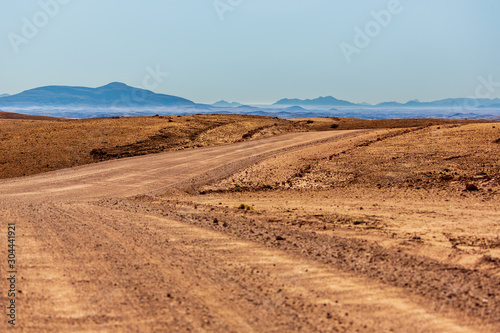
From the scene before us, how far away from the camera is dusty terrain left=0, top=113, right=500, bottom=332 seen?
6.32 meters

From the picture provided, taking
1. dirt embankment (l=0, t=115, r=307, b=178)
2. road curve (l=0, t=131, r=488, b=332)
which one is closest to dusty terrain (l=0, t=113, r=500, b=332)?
road curve (l=0, t=131, r=488, b=332)

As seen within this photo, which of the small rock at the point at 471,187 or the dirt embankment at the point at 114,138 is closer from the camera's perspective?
the small rock at the point at 471,187

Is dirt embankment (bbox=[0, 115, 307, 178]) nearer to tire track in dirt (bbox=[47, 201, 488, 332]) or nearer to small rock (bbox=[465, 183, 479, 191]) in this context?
tire track in dirt (bbox=[47, 201, 488, 332])

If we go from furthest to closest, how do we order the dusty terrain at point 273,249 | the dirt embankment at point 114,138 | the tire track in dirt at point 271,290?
the dirt embankment at point 114,138
the dusty terrain at point 273,249
the tire track in dirt at point 271,290

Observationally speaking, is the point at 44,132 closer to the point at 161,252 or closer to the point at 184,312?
the point at 161,252

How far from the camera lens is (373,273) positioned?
7879 millimetres

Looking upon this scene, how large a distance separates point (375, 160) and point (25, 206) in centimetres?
1424

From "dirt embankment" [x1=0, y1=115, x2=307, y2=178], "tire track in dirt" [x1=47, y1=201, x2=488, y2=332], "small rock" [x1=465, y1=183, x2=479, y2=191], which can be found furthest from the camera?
"dirt embankment" [x1=0, y1=115, x2=307, y2=178]

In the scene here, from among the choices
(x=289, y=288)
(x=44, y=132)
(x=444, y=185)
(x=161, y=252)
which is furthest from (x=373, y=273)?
(x=44, y=132)

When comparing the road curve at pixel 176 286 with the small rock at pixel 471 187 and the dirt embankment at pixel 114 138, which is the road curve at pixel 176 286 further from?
the dirt embankment at pixel 114 138

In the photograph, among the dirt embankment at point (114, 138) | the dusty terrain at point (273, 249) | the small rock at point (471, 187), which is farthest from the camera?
the dirt embankment at point (114, 138)

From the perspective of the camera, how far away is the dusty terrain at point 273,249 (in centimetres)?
632

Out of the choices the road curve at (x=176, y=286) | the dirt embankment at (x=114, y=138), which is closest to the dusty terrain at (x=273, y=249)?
the road curve at (x=176, y=286)

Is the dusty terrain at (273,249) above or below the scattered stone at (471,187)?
below
